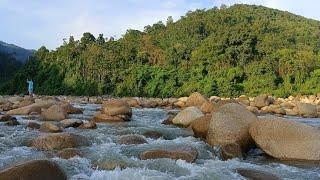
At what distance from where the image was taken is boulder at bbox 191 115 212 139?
12.3 meters

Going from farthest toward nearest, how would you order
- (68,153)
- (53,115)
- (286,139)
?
(53,115) → (286,139) → (68,153)

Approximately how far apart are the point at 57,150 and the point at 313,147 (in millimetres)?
5696

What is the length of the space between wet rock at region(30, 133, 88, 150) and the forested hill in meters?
40.6

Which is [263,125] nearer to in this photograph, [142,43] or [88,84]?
[88,84]

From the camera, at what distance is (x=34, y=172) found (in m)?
6.64

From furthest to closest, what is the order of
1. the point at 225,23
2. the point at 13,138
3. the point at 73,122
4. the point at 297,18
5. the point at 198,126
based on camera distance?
the point at 297,18
the point at 225,23
the point at 73,122
the point at 198,126
the point at 13,138

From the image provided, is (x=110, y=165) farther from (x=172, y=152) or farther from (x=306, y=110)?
(x=306, y=110)

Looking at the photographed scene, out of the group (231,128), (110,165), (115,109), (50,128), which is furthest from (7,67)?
(110,165)

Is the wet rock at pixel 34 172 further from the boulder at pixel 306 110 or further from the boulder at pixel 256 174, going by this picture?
the boulder at pixel 306 110

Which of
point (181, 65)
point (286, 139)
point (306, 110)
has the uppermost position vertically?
point (181, 65)

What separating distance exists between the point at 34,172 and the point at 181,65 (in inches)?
2047

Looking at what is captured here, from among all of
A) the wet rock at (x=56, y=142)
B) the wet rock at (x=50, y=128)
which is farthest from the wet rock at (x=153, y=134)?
the wet rock at (x=50, y=128)

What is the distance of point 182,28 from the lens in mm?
73375

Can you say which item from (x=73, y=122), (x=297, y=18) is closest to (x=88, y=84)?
(x=73, y=122)
